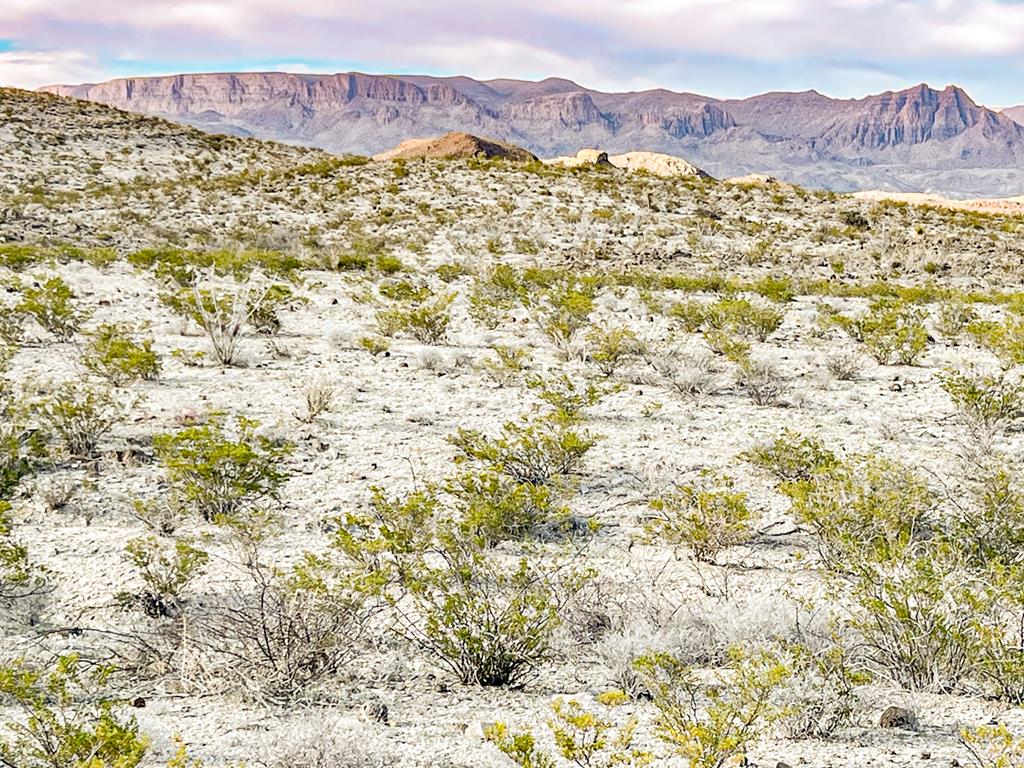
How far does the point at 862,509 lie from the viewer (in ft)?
19.5

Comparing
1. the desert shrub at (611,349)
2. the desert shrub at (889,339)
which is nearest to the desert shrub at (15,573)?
the desert shrub at (611,349)

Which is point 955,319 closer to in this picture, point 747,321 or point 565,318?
point 747,321

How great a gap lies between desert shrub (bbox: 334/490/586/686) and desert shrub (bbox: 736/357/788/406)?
514 cm

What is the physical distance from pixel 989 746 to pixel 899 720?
39 cm

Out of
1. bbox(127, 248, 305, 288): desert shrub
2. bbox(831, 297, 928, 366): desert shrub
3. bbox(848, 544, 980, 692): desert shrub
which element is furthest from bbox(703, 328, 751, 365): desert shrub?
bbox(127, 248, 305, 288): desert shrub

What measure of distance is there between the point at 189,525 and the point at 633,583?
136 inches

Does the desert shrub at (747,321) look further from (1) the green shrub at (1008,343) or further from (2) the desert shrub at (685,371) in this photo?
(1) the green shrub at (1008,343)

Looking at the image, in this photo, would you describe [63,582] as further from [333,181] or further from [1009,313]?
[333,181]

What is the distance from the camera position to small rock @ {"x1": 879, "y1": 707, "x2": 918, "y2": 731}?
3.96m

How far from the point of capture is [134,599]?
5219 millimetres

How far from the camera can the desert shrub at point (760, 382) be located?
10039mm

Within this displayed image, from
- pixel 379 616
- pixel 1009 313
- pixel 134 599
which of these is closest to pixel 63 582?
pixel 134 599

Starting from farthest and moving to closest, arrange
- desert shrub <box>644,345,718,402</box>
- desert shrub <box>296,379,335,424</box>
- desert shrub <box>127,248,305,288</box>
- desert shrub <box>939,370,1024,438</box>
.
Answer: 1. desert shrub <box>127,248,305,288</box>
2. desert shrub <box>644,345,718,402</box>
3. desert shrub <box>296,379,335,424</box>
4. desert shrub <box>939,370,1024,438</box>

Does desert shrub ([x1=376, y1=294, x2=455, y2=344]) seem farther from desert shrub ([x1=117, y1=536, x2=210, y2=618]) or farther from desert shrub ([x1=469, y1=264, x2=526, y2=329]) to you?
desert shrub ([x1=117, y1=536, x2=210, y2=618])
